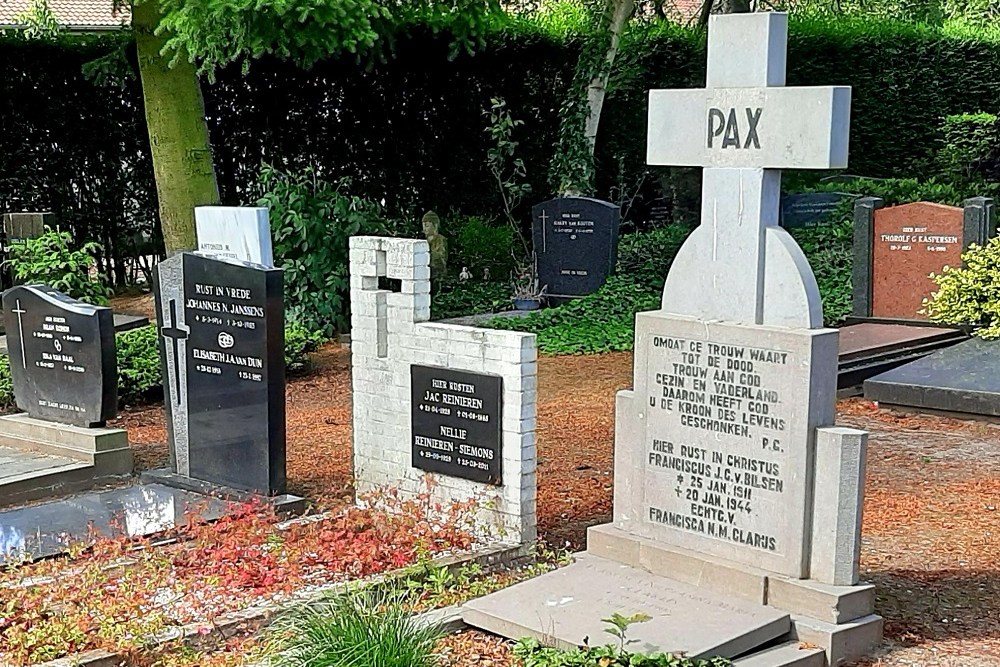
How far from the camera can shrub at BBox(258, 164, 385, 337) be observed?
1333cm

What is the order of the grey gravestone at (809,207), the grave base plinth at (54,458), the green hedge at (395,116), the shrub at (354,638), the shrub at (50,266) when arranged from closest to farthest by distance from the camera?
the shrub at (354,638) → the grave base plinth at (54,458) → the shrub at (50,266) → the green hedge at (395,116) → the grey gravestone at (809,207)

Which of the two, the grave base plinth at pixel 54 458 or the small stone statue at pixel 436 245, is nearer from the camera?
the grave base plinth at pixel 54 458

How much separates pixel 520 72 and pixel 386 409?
1206 centimetres

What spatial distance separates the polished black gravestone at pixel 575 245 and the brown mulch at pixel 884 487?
115 inches

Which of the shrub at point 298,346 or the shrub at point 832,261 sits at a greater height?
the shrub at point 832,261

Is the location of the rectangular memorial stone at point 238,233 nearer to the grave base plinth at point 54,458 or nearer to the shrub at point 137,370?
the grave base plinth at point 54,458

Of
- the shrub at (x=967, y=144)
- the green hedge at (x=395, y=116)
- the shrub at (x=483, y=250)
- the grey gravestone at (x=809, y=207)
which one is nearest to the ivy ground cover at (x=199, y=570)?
the shrub at (x=483, y=250)

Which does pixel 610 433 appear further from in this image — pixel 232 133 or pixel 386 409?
pixel 232 133

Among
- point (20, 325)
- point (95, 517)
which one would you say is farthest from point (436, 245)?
point (95, 517)

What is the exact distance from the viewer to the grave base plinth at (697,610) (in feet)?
15.6

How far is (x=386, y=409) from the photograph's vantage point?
6934mm

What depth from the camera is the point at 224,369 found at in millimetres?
7266

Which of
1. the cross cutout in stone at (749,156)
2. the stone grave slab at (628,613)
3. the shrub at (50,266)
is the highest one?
the cross cutout in stone at (749,156)

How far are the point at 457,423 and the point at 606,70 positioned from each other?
11294 mm
